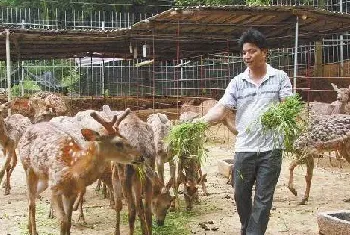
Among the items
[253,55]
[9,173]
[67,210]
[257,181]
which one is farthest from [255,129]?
[9,173]

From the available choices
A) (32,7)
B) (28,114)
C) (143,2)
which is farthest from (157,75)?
(32,7)

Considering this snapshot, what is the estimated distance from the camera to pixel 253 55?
5.66 m

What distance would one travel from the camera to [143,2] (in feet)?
111

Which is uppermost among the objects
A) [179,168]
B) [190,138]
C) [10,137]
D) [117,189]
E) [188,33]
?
[188,33]

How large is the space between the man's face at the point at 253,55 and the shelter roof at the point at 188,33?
21.5 ft

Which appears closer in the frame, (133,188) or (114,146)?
(114,146)

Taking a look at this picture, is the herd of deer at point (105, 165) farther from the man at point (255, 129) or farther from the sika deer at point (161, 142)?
the man at point (255, 129)

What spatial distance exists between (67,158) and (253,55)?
8.76 ft

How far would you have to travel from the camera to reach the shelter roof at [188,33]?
42.7 feet

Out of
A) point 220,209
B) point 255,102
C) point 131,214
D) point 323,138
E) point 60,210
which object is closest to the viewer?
point 255,102

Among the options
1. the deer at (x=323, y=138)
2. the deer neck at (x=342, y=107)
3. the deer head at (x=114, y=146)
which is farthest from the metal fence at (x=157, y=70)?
the deer head at (x=114, y=146)

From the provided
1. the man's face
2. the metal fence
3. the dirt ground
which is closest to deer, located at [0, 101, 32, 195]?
the dirt ground

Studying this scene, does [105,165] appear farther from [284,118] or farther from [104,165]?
[284,118]

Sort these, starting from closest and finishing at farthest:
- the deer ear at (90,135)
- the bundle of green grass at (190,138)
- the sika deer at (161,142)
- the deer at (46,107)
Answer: the bundle of green grass at (190,138) → the deer ear at (90,135) → the sika deer at (161,142) → the deer at (46,107)
